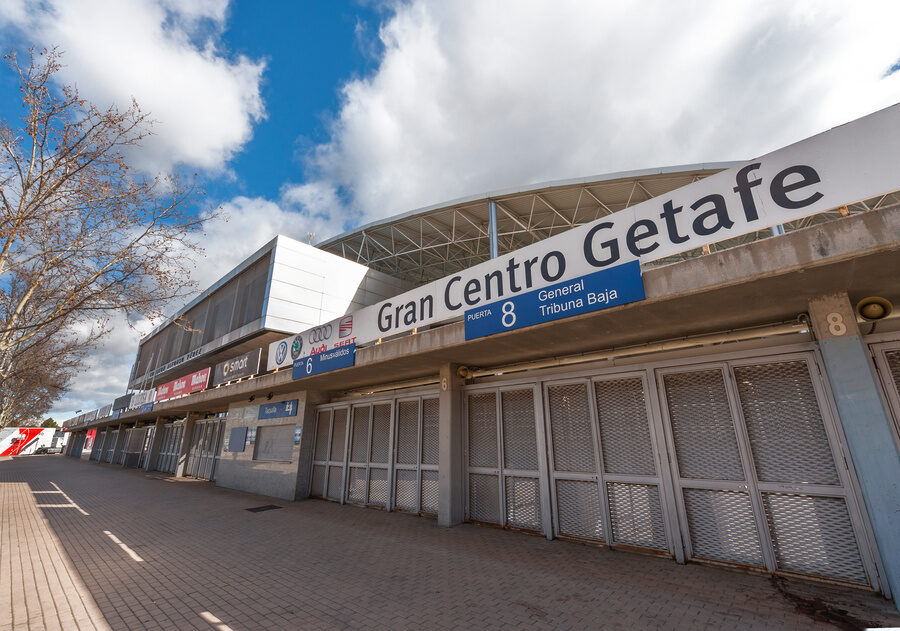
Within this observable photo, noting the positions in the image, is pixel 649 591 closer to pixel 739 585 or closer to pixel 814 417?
pixel 739 585

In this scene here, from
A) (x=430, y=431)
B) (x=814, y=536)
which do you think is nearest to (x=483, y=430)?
(x=430, y=431)

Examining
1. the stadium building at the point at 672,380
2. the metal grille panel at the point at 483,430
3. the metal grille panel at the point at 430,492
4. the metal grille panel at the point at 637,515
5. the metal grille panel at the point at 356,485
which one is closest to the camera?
the stadium building at the point at 672,380

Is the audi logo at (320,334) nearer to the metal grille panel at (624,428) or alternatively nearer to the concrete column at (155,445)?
the metal grille panel at (624,428)

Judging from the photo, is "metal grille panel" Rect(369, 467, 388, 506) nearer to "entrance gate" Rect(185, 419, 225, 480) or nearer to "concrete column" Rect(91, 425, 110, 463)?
"entrance gate" Rect(185, 419, 225, 480)

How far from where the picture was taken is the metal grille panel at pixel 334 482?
10914 mm

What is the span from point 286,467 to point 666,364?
11.5 metres

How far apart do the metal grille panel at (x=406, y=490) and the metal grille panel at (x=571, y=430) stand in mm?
3825

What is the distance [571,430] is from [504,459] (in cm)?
160

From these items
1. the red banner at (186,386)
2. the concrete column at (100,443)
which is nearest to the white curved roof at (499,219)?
the red banner at (186,386)

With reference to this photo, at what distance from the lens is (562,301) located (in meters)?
5.17


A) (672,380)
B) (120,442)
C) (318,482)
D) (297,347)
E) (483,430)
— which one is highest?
(297,347)

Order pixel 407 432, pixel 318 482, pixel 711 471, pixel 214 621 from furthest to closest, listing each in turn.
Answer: pixel 318 482 < pixel 407 432 < pixel 711 471 < pixel 214 621

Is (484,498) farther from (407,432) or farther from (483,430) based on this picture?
(407,432)

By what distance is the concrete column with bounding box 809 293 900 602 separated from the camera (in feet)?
12.3
